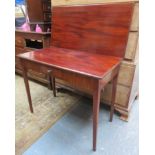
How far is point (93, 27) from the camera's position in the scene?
4.37ft

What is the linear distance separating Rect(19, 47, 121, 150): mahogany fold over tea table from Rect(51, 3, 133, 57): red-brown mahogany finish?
10 cm

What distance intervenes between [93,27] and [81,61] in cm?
41

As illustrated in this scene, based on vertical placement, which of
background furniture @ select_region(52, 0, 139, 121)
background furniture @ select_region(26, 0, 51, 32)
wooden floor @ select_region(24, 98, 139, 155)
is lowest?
wooden floor @ select_region(24, 98, 139, 155)

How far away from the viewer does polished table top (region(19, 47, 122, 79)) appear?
3.12 ft

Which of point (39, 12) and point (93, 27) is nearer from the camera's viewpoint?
point (93, 27)

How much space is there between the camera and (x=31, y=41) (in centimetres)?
201

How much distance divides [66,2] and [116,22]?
1.95 ft

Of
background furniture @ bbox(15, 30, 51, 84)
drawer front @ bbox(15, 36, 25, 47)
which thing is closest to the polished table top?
background furniture @ bbox(15, 30, 51, 84)

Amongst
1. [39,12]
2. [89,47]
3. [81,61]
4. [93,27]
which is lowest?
[81,61]

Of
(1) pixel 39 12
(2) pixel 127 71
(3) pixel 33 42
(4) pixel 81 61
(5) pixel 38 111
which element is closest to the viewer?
(4) pixel 81 61

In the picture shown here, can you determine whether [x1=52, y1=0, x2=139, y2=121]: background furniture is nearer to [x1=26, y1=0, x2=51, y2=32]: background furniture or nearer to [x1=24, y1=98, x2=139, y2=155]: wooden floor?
[x1=24, y1=98, x2=139, y2=155]: wooden floor

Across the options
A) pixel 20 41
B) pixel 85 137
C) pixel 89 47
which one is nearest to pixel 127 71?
pixel 89 47

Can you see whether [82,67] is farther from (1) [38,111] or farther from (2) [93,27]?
(1) [38,111]
